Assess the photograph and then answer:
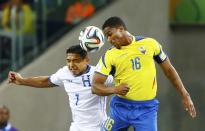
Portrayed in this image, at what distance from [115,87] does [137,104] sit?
17.1 inches

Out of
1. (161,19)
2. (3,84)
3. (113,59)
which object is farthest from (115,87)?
(161,19)

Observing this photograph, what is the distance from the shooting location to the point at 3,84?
13320 millimetres

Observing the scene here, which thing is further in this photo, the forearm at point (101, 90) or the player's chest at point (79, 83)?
the player's chest at point (79, 83)

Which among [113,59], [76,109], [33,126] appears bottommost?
[33,126]

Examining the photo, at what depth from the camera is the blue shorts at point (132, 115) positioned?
843 centimetres

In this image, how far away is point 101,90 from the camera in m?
Result: 8.20

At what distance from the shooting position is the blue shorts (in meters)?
8.43

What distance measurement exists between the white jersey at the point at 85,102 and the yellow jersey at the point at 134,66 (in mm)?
396

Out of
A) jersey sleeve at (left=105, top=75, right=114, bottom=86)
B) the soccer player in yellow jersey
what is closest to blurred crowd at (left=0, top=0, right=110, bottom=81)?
jersey sleeve at (left=105, top=75, right=114, bottom=86)

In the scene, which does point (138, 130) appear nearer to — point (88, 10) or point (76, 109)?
point (76, 109)

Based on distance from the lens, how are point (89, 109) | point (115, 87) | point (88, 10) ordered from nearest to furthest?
point (115, 87) → point (89, 109) → point (88, 10)

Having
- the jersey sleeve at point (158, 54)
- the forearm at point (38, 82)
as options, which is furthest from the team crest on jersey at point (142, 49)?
the forearm at point (38, 82)

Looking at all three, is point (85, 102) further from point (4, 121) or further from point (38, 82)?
point (4, 121)

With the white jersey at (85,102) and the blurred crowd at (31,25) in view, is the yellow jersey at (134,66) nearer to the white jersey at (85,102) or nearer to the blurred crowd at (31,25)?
the white jersey at (85,102)
